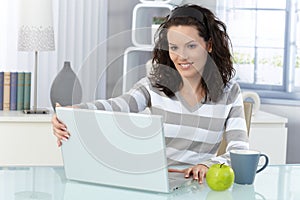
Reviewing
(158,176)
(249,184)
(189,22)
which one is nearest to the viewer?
(158,176)

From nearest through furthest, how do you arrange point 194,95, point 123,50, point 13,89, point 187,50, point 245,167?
1. point 245,167
2. point 187,50
3. point 194,95
4. point 13,89
5. point 123,50

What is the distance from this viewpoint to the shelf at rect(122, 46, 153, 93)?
3648 mm

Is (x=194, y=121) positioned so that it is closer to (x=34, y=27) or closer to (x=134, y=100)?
(x=134, y=100)

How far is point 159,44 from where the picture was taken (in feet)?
7.39

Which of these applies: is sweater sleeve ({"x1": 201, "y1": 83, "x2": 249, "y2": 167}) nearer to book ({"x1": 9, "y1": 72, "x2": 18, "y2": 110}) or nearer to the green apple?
the green apple

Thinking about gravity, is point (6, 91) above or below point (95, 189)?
above

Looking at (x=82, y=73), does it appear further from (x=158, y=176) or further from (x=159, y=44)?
(x=158, y=176)

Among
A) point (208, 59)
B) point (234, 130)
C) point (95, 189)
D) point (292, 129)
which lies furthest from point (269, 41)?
point (95, 189)

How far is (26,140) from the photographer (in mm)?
3217

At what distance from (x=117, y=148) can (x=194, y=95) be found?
570 mm

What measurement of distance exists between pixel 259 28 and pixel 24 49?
4.84 ft

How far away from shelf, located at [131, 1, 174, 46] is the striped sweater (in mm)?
1545

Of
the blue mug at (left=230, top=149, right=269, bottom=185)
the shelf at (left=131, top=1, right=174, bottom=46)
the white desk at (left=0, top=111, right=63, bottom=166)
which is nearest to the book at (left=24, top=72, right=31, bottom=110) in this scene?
the white desk at (left=0, top=111, right=63, bottom=166)

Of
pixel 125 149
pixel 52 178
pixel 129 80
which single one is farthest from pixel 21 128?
pixel 125 149
